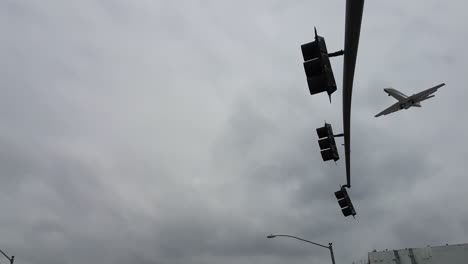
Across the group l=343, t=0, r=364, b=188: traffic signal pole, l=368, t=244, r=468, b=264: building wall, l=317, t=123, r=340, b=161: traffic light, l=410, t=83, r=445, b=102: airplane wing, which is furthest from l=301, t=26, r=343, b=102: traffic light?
l=368, t=244, r=468, b=264: building wall

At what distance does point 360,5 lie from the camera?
3.65m

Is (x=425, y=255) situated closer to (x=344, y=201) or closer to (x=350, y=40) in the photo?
(x=344, y=201)

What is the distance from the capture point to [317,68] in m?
4.73

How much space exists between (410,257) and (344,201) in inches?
3815

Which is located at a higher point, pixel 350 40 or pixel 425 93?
pixel 425 93

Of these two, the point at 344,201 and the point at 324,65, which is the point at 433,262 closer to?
the point at 344,201

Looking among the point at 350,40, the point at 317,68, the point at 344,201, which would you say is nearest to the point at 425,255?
the point at 344,201

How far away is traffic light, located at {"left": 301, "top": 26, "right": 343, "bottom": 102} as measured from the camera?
470 cm

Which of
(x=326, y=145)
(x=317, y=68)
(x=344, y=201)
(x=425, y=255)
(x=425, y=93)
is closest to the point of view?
(x=317, y=68)

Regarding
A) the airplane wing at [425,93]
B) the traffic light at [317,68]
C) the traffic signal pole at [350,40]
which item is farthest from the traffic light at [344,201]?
the airplane wing at [425,93]

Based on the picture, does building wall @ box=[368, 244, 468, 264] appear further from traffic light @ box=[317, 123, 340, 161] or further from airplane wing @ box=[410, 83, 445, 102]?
traffic light @ box=[317, 123, 340, 161]

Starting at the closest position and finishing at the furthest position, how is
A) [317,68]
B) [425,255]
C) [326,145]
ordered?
[317,68], [326,145], [425,255]

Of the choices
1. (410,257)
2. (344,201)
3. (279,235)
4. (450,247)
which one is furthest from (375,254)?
(344,201)

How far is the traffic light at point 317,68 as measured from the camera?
15.4 feet
